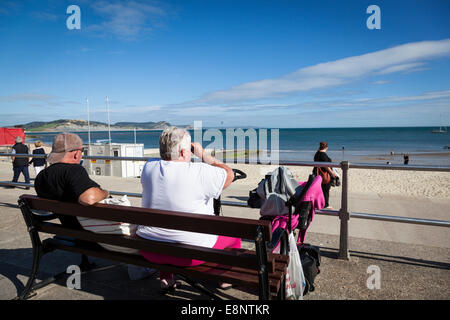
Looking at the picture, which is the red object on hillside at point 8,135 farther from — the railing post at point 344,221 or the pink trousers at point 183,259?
the railing post at point 344,221

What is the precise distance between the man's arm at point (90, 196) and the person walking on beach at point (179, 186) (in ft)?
1.14

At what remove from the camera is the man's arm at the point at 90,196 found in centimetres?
242

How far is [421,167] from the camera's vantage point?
303cm

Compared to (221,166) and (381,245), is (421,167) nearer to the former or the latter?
(381,245)

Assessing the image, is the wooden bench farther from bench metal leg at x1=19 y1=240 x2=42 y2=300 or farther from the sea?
the sea

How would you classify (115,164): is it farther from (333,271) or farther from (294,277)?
(294,277)

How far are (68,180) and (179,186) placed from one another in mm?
926

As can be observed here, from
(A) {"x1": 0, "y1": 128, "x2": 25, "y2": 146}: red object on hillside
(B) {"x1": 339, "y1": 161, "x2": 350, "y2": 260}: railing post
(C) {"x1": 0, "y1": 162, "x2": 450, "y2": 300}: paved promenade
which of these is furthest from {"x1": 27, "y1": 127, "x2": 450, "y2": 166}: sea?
(A) {"x1": 0, "y1": 128, "x2": 25, "y2": 146}: red object on hillside

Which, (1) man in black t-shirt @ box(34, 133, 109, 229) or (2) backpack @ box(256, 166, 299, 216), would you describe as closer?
(1) man in black t-shirt @ box(34, 133, 109, 229)

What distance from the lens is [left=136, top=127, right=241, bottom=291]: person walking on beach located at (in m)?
2.32

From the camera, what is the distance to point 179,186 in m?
2.33

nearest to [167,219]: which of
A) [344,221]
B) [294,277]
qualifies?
[294,277]
